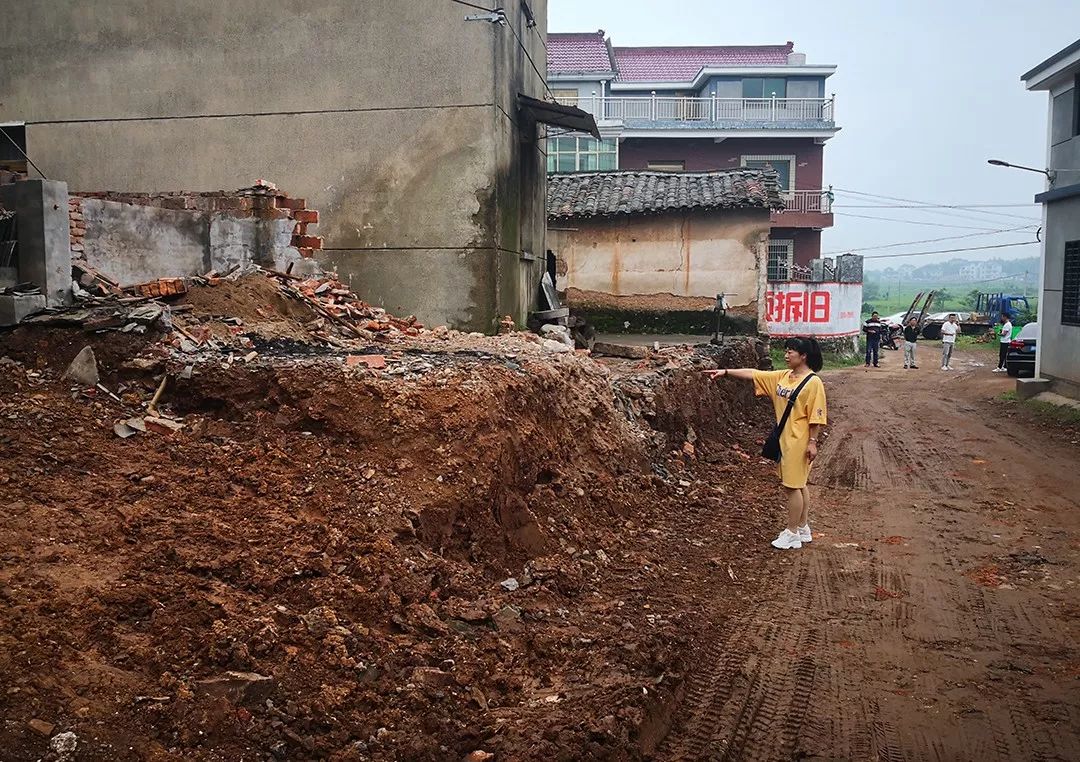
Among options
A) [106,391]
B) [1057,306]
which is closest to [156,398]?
[106,391]

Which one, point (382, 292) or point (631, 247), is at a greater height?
point (631, 247)

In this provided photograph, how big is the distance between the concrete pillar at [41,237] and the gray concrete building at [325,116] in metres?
4.78

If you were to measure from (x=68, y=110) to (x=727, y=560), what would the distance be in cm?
1063

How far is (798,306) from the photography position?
85.2 ft

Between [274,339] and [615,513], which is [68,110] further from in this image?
[615,513]

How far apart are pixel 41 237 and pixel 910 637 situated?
6.69 m

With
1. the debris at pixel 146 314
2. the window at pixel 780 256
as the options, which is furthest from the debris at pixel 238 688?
the window at pixel 780 256

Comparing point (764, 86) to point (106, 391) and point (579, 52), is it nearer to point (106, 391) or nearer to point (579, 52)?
point (579, 52)

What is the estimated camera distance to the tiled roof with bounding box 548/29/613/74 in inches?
1300

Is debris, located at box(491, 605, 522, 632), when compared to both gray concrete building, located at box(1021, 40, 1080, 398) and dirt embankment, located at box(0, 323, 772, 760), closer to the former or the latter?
dirt embankment, located at box(0, 323, 772, 760)

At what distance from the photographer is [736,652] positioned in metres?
4.93

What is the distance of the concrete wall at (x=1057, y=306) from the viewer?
15.4 m

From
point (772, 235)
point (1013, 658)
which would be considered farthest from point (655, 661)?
point (772, 235)

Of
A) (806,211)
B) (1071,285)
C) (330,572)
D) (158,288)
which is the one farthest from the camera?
(806,211)
